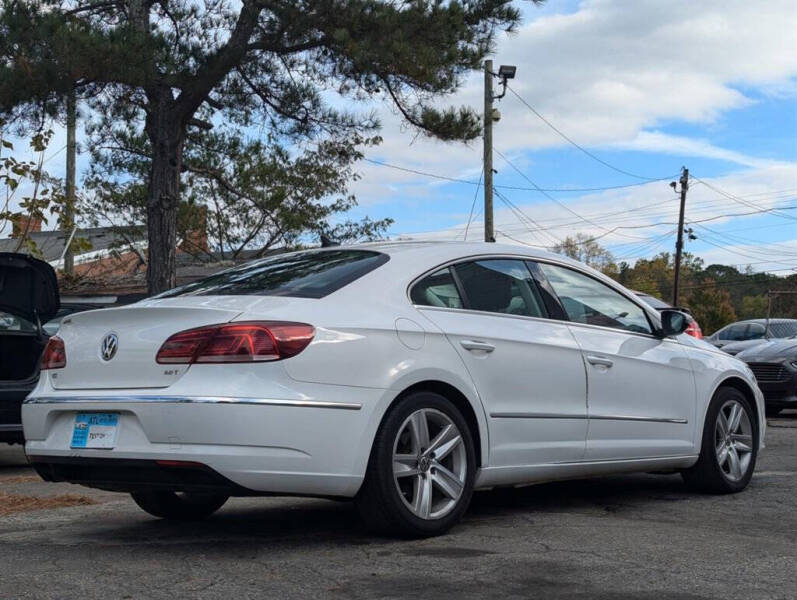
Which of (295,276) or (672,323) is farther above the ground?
(295,276)

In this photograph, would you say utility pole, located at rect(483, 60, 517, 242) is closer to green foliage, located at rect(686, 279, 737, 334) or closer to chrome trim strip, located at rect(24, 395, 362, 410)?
chrome trim strip, located at rect(24, 395, 362, 410)

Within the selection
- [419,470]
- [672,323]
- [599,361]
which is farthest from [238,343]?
[672,323]

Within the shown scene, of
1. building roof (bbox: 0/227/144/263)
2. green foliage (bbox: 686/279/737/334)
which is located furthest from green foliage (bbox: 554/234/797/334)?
building roof (bbox: 0/227/144/263)

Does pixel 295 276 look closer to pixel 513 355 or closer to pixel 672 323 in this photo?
pixel 513 355

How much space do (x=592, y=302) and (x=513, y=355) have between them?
3.35 ft

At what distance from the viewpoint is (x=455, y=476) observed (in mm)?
5375

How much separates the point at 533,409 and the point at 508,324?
0.47m

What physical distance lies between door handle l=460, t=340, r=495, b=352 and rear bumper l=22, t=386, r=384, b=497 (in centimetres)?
68

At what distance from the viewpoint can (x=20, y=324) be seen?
9.70 m

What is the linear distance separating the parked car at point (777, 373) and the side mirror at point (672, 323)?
827 cm

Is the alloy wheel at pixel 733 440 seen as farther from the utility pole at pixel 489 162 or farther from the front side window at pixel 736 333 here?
the utility pole at pixel 489 162

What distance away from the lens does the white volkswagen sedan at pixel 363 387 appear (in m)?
4.76

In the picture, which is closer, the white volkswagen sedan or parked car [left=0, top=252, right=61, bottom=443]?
the white volkswagen sedan

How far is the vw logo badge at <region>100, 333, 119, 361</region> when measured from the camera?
509cm
